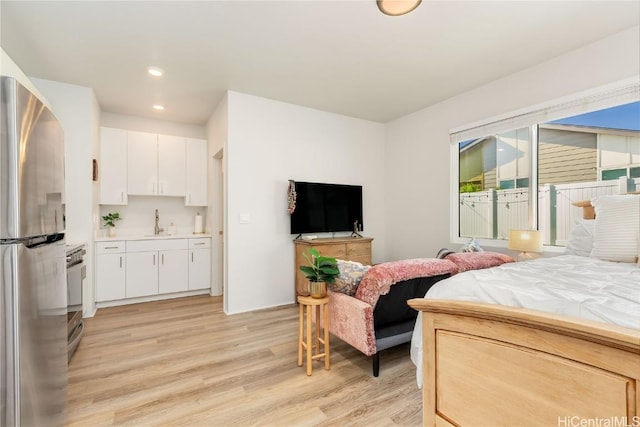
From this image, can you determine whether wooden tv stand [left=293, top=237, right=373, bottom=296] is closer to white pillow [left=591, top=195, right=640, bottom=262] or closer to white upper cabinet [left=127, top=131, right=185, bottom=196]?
white upper cabinet [left=127, top=131, right=185, bottom=196]

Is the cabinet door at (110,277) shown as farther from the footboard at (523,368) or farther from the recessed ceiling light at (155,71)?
the footboard at (523,368)

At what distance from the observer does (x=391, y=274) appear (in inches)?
79.0

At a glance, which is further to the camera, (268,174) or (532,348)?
(268,174)

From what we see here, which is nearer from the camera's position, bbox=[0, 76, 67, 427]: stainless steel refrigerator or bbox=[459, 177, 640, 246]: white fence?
bbox=[0, 76, 67, 427]: stainless steel refrigerator

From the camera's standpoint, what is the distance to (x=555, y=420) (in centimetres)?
88

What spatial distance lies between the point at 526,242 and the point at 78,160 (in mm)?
5283

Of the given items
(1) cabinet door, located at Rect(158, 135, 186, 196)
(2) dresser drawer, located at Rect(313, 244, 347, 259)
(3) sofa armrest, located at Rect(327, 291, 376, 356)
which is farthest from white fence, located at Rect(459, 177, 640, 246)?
(1) cabinet door, located at Rect(158, 135, 186, 196)

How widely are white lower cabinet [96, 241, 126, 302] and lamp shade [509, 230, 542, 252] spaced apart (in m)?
4.97

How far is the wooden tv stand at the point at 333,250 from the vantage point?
12.9 ft

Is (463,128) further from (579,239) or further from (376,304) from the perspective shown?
(376,304)

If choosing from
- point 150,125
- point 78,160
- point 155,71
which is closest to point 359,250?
point 155,71

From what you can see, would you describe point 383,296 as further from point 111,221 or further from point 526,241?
point 111,221

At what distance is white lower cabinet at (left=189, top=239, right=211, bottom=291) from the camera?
4508 mm

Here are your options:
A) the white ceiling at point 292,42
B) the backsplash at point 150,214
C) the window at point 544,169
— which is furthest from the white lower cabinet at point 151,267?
the window at point 544,169
